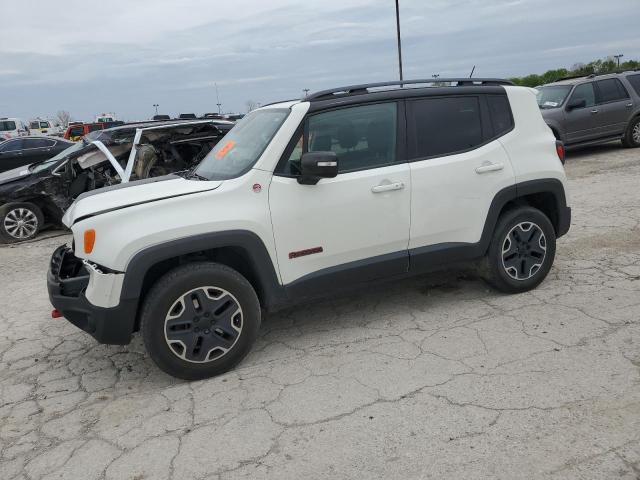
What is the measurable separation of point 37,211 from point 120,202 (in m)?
6.07

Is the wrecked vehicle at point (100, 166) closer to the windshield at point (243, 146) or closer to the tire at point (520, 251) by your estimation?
the windshield at point (243, 146)

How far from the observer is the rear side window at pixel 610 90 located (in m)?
11.9

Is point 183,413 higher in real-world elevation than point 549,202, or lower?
lower

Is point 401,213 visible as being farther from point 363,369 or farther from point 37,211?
point 37,211

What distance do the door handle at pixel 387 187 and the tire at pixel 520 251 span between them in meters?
1.01

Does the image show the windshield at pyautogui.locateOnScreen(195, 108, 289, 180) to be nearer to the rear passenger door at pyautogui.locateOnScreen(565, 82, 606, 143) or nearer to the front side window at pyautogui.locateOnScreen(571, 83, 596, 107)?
the rear passenger door at pyautogui.locateOnScreen(565, 82, 606, 143)

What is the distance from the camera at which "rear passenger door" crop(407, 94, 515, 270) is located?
4.02 metres

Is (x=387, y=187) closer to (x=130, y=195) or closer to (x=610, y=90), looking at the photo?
(x=130, y=195)

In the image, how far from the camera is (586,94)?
1177 centimetres

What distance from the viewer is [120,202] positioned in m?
3.50

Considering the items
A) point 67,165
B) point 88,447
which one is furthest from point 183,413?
point 67,165

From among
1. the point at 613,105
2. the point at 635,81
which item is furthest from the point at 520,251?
the point at 635,81

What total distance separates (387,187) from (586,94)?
994cm

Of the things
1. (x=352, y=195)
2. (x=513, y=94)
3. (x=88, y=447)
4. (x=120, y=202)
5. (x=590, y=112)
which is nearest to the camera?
(x=88, y=447)
